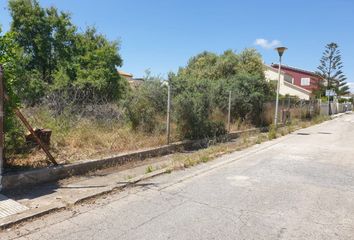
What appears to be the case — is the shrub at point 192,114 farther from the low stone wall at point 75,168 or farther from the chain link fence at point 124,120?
the low stone wall at point 75,168

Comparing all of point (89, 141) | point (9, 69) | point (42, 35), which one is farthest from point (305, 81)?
point (9, 69)

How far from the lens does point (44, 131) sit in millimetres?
7098

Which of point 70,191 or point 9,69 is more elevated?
point 9,69

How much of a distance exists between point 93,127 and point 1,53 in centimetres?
406

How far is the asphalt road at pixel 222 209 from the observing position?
3.96m

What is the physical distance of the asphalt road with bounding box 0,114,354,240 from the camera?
3.96 m

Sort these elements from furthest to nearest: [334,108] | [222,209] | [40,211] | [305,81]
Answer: [305,81], [334,108], [222,209], [40,211]

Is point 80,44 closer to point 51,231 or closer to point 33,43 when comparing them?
point 33,43

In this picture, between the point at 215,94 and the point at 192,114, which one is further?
the point at 215,94

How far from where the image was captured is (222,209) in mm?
4777

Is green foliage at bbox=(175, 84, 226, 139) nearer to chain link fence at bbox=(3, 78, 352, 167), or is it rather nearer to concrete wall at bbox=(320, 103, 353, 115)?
chain link fence at bbox=(3, 78, 352, 167)

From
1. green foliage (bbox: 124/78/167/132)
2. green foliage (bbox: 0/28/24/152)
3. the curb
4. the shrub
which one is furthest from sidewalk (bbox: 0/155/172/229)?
the shrub

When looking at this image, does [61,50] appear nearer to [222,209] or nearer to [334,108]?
[222,209]

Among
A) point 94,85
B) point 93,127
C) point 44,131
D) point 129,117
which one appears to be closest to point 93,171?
point 44,131
